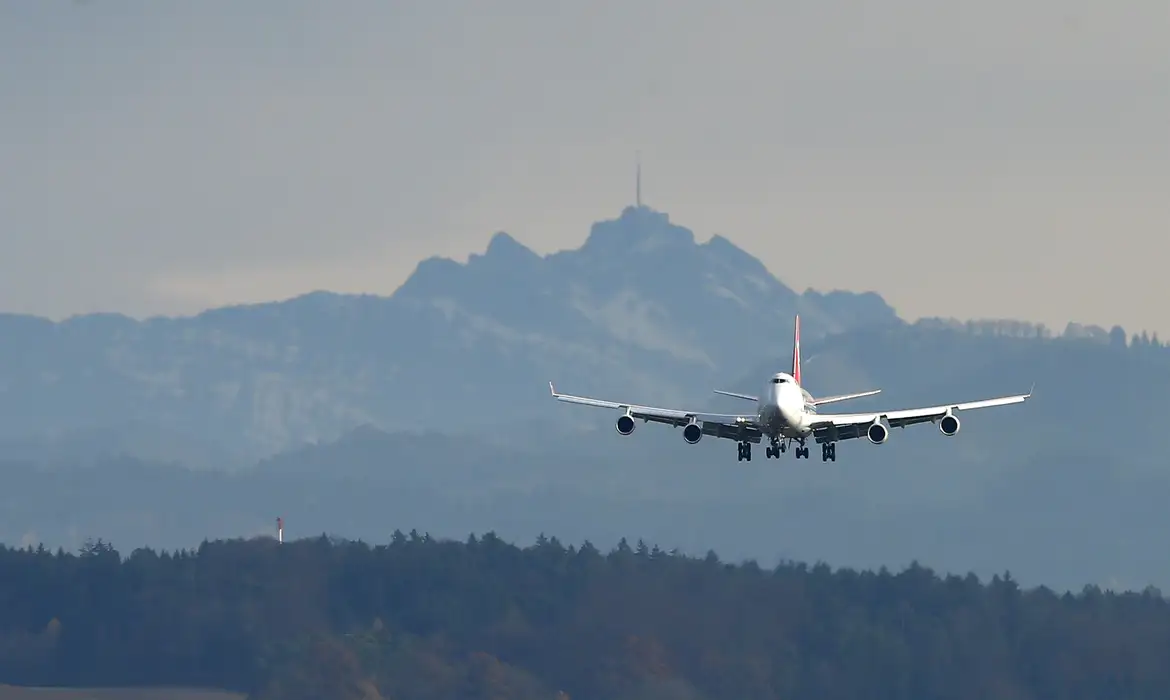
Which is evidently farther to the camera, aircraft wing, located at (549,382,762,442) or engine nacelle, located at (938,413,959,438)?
aircraft wing, located at (549,382,762,442)

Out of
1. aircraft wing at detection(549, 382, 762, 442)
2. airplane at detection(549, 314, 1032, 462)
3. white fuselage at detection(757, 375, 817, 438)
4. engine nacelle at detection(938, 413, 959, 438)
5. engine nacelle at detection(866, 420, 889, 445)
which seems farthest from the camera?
aircraft wing at detection(549, 382, 762, 442)

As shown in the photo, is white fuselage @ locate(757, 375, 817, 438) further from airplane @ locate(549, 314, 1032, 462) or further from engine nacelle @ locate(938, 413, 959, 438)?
engine nacelle @ locate(938, 413, 959, 438)

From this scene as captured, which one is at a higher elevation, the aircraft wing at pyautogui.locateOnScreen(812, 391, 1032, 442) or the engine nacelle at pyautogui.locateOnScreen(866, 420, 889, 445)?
the aircraft wing at pyautogui.locateOnScreen(812, 391, 1032, 442)

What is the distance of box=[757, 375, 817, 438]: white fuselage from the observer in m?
97.7

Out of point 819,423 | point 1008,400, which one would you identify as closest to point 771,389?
point 819,423

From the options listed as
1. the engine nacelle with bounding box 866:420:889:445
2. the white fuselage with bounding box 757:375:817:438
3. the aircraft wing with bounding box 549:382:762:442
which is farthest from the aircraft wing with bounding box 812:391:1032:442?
the aircraft wing with bounding box 549:382:762:442

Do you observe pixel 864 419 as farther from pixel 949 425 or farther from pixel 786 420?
pixel 786 420

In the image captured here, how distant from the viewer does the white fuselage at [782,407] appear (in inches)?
3846

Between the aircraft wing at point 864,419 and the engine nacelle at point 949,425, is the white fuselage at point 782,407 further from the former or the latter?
the engine nacelle at point 949,425

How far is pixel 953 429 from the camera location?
10281 centimetres

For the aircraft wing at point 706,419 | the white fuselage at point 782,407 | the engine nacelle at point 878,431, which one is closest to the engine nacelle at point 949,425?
the engine nacelle at point 878,431

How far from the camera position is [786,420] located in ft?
322

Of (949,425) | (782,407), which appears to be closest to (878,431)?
(949,425)

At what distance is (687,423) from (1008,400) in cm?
1563
